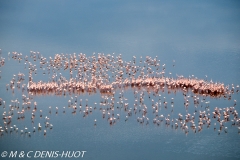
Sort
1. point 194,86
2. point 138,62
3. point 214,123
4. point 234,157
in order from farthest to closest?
1. point 138,62
2. point 194,86
3. point 214,123
4. point 234,157

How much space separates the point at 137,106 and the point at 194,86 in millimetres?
2550

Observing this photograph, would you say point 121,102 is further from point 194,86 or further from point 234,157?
point 234,157

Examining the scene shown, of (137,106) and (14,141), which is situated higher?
(137,106)

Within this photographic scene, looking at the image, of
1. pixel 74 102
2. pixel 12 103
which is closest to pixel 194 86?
pixel 74 102

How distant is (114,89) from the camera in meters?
23.4

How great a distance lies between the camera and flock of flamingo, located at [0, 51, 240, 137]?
69.8 ft

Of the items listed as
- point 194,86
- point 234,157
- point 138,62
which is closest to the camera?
point 234,157

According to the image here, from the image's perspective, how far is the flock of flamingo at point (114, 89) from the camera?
21.3 meters

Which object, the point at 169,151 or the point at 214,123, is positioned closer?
the point at 169,151

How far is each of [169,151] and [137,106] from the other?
9.98 ft

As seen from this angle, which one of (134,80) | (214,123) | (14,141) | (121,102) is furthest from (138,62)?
(14,141)

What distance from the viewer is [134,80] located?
2406cm

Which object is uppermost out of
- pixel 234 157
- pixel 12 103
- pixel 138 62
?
pixel 138 62

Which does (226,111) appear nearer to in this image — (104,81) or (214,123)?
(214,123)
